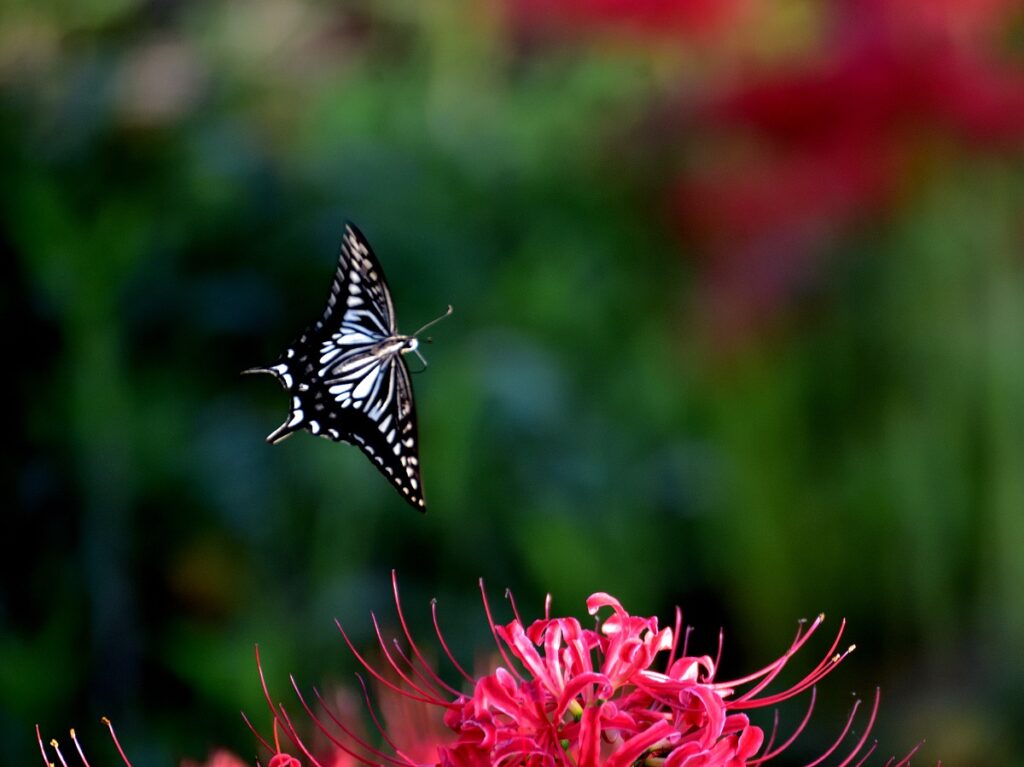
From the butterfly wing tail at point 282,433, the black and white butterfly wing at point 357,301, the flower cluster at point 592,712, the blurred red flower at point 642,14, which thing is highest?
the blurred red flower at point 642,14

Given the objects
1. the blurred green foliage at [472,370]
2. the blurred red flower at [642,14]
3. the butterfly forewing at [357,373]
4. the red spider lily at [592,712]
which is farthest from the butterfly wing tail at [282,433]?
the blurred red flower at [642,14]

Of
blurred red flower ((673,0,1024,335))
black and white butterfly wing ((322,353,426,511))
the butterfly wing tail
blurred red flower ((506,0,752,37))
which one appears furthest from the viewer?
blurred red flower ((506,0,752,37))

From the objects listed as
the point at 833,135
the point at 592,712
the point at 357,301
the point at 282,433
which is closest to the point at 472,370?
the point at 833,135

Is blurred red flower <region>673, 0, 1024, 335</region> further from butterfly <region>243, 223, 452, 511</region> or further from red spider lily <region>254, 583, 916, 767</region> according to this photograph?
red spider lily <region>254, 583, 916, 767</region>

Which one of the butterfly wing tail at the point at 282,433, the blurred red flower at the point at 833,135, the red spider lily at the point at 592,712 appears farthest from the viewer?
the blurred red flower at the point at 833,135

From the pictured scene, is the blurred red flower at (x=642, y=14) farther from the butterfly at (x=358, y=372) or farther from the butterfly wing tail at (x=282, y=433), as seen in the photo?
the butterfly wing tail at (x=282, y=433)

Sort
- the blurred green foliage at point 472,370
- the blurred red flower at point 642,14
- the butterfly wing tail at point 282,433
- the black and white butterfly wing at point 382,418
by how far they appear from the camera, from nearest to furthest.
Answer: the butterfly wing tail at point 282,433 < the black and white butterfly wing at point 382,418 < the blurred green foliage at point 472,370 < the blurred red flower at point 642,14

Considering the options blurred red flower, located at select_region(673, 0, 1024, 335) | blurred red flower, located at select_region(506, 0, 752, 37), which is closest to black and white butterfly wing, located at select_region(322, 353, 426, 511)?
blurred red flower, located at select_region(673, 0, 1024, 335)
